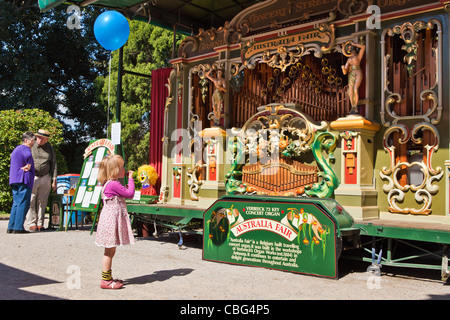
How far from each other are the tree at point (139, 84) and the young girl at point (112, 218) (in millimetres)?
10713

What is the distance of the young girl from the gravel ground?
0.71 feet

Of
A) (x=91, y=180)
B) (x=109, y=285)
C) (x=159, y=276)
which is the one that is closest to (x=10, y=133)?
(x=91, y=180)

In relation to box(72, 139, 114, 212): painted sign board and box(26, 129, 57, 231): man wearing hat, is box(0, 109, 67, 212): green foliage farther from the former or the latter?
box(72, 139, 114, 212): painted sign board

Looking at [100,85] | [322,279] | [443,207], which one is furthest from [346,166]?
[100,85]

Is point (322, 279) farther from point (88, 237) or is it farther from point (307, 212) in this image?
point (88, 237)

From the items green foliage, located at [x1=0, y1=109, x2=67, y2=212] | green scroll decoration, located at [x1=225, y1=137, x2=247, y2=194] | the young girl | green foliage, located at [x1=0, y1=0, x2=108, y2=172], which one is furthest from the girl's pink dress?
green foliage, located at [x1=0, y1=0, x2=108, y2=172]

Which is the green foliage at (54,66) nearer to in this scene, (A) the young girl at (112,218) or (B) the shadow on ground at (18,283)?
(B) the shadow on ground at (18,283)

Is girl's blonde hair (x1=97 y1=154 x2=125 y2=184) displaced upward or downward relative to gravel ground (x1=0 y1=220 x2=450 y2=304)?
upward

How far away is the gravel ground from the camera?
4.31m

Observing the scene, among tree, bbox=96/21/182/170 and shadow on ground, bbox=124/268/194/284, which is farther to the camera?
tree, bbox=96/21/182/170

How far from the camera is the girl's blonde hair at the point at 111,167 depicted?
14.9ft

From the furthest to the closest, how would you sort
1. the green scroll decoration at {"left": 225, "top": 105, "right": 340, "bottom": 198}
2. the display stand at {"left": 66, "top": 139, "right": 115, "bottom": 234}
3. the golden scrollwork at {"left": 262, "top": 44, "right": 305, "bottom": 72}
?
1. the display stand at {"left": 66, "top": 139, "right": 115, "bottom": 234}
2. the golden scrollwork at {"left": 262, "top": 44, "right": 305, "bottom": 72}
3. the green scroll decoration at {"left": 225, "top": 105, "right": 340, "bottom": 198}

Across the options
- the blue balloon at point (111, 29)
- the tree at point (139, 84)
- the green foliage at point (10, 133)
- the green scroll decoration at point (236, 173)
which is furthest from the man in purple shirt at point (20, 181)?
the tree at point (139, 84)

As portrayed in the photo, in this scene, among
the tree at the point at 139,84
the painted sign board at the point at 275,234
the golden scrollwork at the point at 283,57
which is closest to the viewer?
the painted sign board at the point at 275,234
